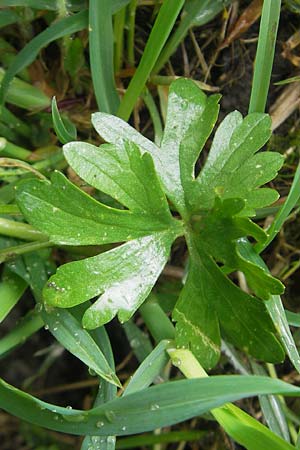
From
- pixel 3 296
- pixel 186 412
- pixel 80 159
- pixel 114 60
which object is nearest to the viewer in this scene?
pixel 186 412

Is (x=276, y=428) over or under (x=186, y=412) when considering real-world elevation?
under

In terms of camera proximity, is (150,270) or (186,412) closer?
(186,412)

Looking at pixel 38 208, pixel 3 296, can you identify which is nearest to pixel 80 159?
A: pixel 38 208

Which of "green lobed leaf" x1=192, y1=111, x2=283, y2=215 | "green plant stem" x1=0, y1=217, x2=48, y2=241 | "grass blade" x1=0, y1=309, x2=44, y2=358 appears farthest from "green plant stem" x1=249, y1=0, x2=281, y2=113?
"grass blade" x1=0, y1=309, x2=44, y2=358

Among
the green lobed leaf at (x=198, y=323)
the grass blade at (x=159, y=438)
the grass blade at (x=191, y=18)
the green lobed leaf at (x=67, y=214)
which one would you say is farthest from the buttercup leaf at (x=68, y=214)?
the grass blade at (x=159, y=438)

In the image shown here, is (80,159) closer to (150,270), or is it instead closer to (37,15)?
(150,270)

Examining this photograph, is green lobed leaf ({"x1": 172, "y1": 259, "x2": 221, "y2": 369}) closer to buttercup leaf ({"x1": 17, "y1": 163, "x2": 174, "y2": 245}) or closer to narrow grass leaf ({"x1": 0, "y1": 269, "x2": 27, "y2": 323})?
buttercup leaf ({"x1": 17, "y1": 163, "x2": 174, "y2": 245})

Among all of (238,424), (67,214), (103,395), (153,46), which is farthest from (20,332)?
(153,46)

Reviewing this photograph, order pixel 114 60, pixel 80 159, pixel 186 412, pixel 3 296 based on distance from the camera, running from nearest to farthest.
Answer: pixel 186 412, pixel 80 159, pixel 3 296, pixel 114 60
